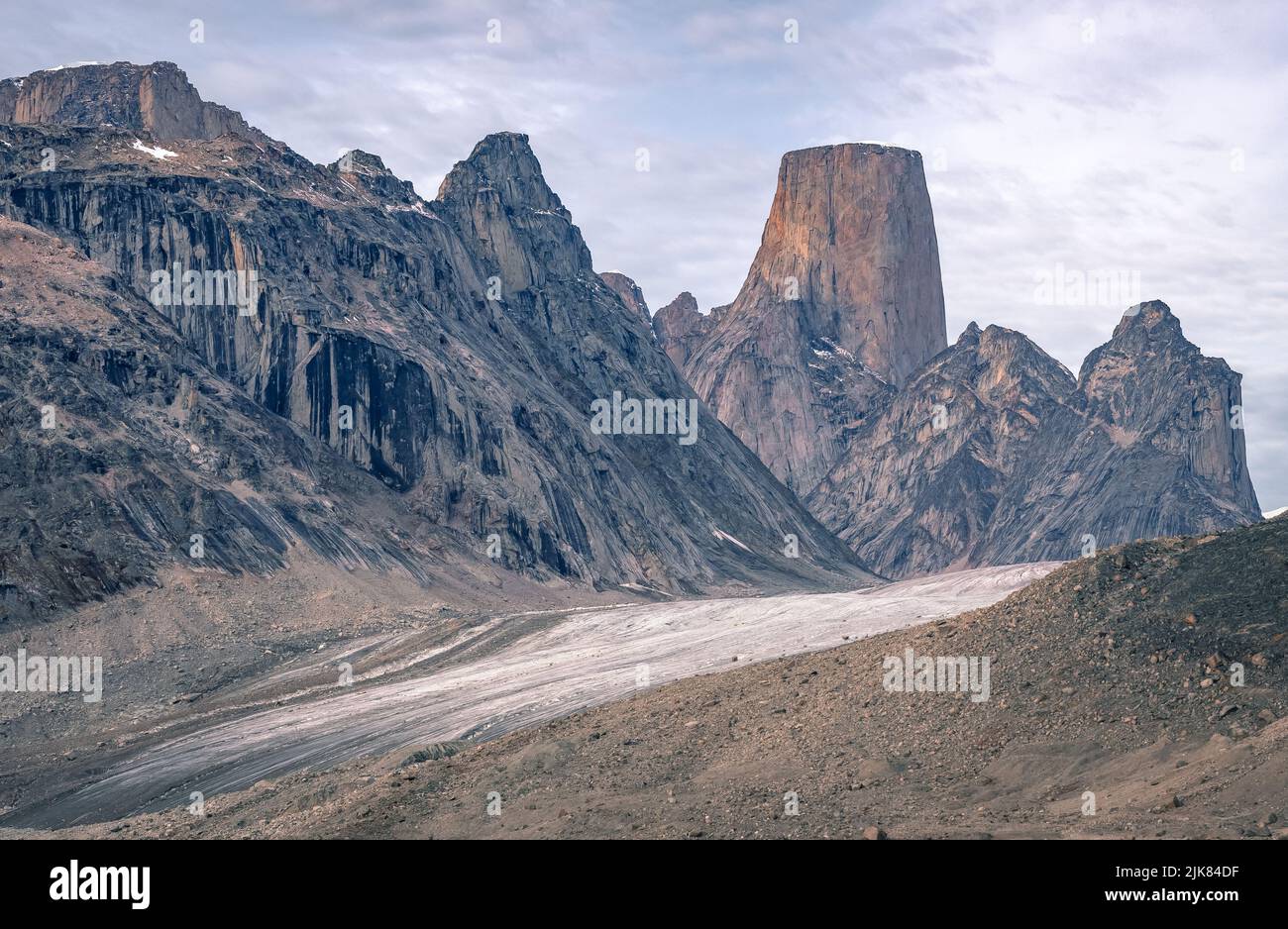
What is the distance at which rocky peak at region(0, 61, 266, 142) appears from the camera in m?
164

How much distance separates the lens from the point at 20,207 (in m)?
109

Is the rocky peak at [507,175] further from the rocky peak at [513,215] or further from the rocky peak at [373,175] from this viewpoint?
the rocky peak at [373,175]

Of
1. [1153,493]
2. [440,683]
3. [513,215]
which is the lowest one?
[440,683]

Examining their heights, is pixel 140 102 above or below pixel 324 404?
above

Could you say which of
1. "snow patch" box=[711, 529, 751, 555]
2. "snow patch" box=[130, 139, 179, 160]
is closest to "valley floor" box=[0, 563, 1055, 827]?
"snow patch" box=[711, 529, 751, 555]

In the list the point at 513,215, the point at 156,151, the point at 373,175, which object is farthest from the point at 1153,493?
the point at 156,151

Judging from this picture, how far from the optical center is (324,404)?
113 meters

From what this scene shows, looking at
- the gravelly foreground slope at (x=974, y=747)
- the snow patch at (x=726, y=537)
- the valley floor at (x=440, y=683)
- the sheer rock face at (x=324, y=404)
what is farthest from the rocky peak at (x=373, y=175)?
the gravelly foreground slope at (x=974, y=747)

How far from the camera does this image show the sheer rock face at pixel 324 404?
8769 cm

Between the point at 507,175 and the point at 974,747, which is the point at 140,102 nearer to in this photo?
the point at 507,175

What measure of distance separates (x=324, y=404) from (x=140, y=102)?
71955 mm

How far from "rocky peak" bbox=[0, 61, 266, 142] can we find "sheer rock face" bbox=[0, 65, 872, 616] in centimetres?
3303

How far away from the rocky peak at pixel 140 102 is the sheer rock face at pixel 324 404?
108ft
